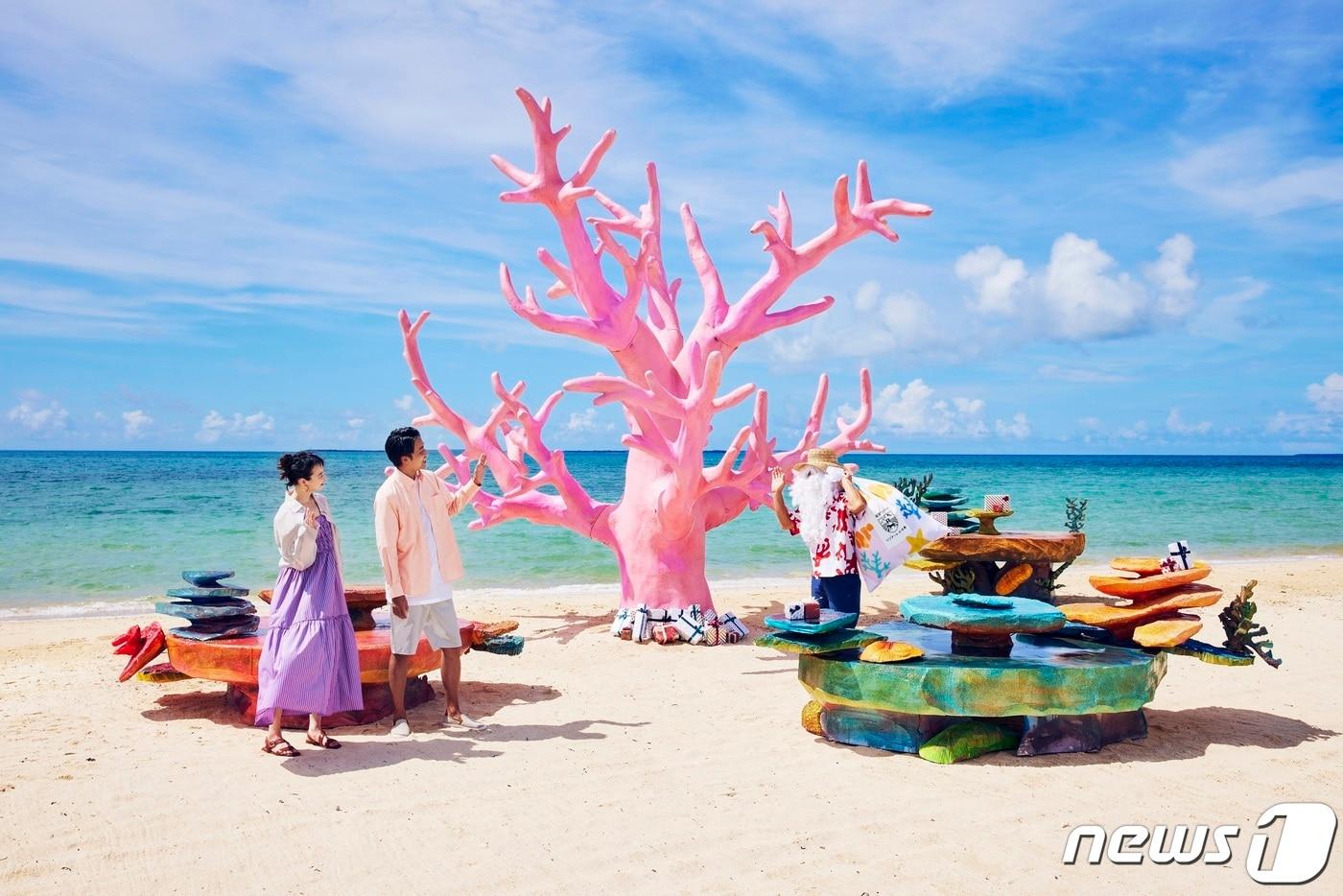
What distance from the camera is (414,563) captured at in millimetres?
5387

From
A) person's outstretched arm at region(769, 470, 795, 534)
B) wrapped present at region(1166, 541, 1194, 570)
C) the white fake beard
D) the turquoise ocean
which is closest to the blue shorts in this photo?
the white fake beard

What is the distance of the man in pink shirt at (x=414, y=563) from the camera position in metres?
5.31

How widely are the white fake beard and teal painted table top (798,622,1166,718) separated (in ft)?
4.12

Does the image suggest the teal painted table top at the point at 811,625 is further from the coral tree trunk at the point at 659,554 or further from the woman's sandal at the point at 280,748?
the coral tree trunk at the point at 659,554

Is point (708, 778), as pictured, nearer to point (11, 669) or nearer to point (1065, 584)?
point (11, 669)

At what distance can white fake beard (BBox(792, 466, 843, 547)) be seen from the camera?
20.1ft

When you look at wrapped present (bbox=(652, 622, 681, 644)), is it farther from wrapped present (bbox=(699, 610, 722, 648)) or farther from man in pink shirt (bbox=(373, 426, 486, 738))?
man in pink shirt (bbox=(373, 426, 486, 738))

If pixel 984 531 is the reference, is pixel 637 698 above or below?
below

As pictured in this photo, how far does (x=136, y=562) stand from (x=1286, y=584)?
55.5ft

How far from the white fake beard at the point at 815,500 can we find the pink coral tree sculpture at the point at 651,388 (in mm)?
1379

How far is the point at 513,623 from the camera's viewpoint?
665cm

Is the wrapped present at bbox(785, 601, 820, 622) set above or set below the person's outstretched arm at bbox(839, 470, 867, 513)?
below

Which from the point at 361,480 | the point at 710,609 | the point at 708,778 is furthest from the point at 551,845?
the point at 361,480

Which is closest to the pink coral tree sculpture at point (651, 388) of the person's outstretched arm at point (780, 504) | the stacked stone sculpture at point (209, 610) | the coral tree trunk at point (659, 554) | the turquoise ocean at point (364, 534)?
the coral tree trunk at point (659, 554)
